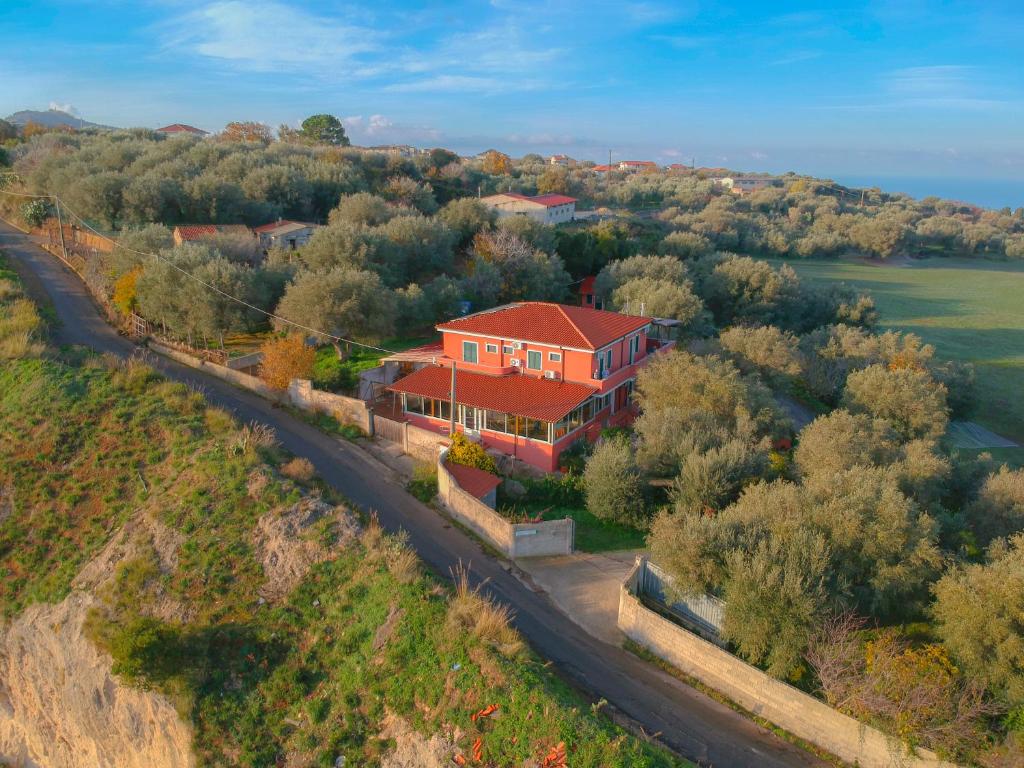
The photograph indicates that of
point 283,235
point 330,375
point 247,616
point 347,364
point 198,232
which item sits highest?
point 198,232

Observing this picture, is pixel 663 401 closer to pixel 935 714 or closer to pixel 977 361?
pixel 935 714

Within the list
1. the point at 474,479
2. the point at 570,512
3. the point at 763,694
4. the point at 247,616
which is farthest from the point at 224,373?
the point at 763,694

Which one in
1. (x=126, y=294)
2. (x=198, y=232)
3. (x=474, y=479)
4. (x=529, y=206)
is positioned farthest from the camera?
(x=529, y=206)

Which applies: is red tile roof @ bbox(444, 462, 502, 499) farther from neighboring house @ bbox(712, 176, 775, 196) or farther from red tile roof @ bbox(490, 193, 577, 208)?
neighboring house @ bbox(712, 176, 775, 196)

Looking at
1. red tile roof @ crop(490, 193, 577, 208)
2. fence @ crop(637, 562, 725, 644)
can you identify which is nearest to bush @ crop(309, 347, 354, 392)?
fence @ crop(637, 562, 725, 644)

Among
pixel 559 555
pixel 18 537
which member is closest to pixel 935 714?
pixel 559 555

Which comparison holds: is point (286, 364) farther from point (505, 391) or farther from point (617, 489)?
point (617, 489)

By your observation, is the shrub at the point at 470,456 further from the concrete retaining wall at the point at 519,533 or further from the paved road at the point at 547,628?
the concrete retaining wall at the point at 519,533
